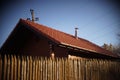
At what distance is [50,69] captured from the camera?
6.64 metres

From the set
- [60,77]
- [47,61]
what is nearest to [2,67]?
[47,61]

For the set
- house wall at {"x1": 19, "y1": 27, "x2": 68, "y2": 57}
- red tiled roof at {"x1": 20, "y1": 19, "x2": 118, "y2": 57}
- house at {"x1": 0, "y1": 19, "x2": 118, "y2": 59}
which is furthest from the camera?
house wall at {"x1": 19, "y1": 27, "x2": 68, "y2": 57}

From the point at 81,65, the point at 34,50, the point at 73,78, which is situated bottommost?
the point at 73,78

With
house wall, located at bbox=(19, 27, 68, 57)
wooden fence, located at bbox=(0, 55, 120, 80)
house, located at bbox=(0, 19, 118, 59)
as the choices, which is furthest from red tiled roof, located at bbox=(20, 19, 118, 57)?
wooden fence, located at bbox=(0, 55, 120, 80)

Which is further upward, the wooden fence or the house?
the house

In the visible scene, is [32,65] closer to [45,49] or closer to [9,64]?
[9,64]

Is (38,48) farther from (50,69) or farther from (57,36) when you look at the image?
(50,69)

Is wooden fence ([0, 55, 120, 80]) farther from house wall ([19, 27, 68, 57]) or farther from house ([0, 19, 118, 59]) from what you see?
house wall ([19, 27, 68, 57])

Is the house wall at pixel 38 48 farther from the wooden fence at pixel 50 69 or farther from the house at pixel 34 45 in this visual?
the wooden fence at pixel 50 69

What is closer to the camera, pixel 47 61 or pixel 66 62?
pixel 47 61

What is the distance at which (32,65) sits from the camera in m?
6.04

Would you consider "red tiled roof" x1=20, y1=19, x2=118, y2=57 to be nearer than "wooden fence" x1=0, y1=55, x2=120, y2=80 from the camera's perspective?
No

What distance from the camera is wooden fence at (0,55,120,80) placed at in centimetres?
544

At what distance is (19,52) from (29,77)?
8378 millimetres
